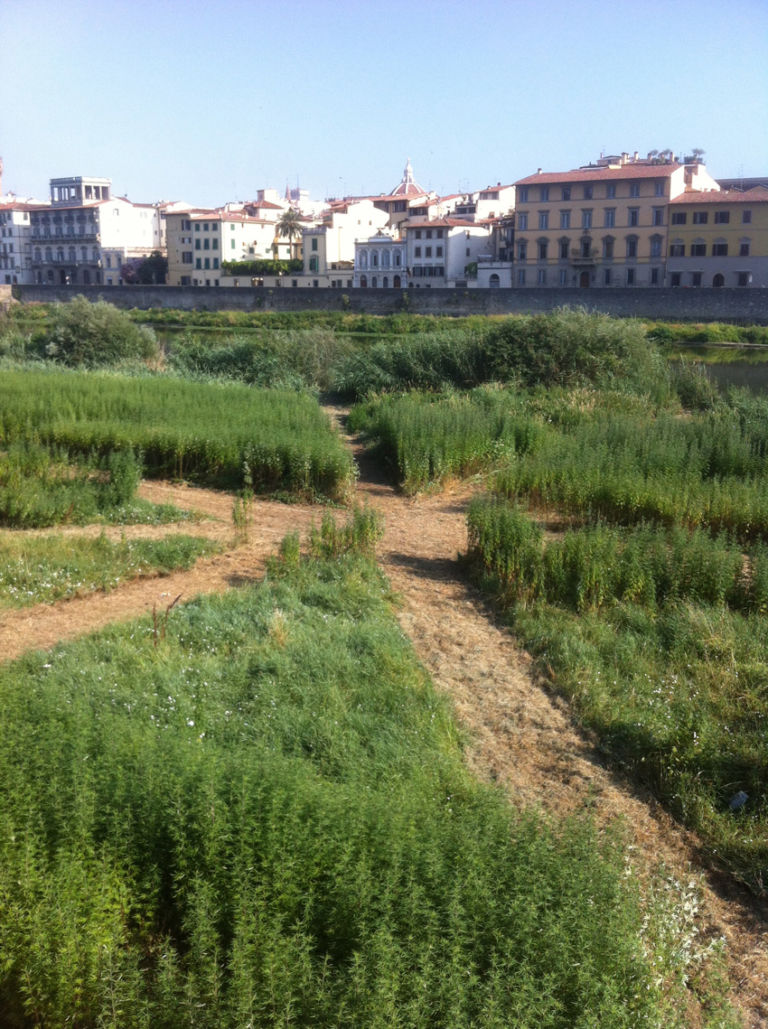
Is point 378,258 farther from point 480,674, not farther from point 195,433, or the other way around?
point 480,674

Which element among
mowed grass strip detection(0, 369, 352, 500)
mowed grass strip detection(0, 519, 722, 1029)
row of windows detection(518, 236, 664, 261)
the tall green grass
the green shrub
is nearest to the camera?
mowed grass strip detection(0, 519, 722, 1029)

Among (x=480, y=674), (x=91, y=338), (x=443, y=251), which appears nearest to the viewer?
(x=480, y=674)

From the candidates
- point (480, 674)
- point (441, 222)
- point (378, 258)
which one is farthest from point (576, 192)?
point (480, 674)

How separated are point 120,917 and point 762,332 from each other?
52901mm

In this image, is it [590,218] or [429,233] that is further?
[429,233]

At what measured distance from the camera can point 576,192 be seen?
2827 inches

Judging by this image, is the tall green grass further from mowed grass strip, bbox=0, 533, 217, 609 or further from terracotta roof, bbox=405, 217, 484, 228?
terracotta roof, bbox=405, 217, 484, 228

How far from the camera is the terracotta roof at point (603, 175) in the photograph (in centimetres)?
6900

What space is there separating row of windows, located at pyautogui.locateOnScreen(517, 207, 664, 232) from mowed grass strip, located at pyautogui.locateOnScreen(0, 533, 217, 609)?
215 ft

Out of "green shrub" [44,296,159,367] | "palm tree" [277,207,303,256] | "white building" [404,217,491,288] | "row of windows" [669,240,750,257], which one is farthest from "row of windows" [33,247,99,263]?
"green shrub" [44,296,159,367]

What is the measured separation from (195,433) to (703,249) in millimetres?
60781

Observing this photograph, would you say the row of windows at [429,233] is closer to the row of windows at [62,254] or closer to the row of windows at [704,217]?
the row of windows at [704,217]

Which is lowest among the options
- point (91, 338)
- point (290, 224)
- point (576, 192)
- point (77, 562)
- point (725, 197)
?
point (77, 562)

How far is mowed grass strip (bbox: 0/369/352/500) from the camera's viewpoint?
1372cm
